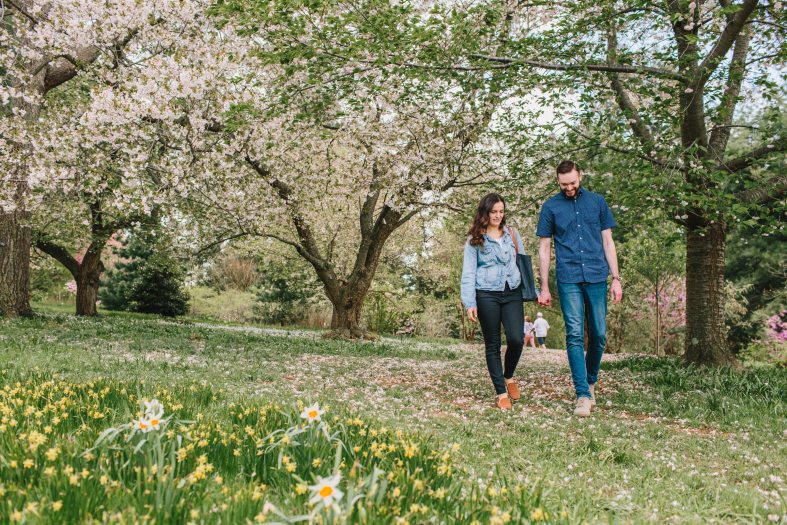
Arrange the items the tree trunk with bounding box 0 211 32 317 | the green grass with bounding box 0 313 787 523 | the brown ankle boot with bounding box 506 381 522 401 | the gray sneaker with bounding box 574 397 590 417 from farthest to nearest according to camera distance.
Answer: the tree trunk with bounding box 0 211 32 317, the brown ankle boot with bounding box 506 381 522 401, the gray sneaker with bounding box 574 397 590 417, the green grass with bounding box 0 313 787 523

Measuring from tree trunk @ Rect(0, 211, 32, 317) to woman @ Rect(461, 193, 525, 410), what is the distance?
40.2ft

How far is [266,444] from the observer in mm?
3162

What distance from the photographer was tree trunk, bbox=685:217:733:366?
967cm

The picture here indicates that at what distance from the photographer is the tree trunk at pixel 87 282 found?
21.4 m

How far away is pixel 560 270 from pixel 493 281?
2.25ft

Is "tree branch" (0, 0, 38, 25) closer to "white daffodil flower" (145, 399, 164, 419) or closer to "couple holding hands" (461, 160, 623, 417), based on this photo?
"couple holding hands" (461, 160, 623, 417)

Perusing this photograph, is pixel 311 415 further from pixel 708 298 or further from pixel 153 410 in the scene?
pixel 708 298

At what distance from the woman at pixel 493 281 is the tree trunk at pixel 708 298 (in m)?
4.78


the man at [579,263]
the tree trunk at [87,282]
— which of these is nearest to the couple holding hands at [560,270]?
the man at [579,263]

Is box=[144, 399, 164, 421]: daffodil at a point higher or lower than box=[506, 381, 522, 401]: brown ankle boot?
higher

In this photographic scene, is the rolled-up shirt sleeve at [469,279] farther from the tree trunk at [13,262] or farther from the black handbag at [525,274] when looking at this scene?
the tree trunk at [13,262]

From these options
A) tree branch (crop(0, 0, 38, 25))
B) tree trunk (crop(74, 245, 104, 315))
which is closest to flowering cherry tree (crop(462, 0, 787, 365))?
tree branch (crop(0, 0, 38, 25))

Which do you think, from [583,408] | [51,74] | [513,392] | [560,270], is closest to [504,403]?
[513,392]

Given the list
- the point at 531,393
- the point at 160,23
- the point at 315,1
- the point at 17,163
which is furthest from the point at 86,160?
the point at 531,393
